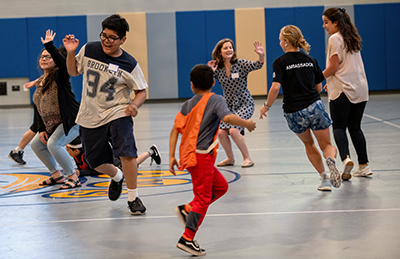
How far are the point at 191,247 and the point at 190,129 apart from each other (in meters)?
0.75

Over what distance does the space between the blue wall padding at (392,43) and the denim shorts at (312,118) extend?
45.0 ft

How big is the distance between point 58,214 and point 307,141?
2.36m

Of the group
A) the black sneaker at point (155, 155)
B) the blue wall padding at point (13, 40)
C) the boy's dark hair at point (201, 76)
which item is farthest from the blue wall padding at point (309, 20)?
the boy's dark hair at point (201, 76)

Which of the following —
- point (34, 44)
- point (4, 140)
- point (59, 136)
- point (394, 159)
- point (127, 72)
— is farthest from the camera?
point (34, 44)

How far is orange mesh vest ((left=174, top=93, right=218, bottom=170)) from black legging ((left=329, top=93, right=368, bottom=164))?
2.23 metres

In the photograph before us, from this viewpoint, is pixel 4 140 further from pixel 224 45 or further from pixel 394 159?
pixel 394 159

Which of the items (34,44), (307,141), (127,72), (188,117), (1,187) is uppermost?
(34,44)

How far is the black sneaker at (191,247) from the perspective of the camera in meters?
2.95

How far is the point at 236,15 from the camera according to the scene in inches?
658

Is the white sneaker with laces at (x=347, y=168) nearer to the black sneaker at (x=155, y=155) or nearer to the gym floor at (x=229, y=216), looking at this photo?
the gym floor at (x=229, y=216)

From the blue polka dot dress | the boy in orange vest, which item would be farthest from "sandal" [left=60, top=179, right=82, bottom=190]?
the boy in orange vest

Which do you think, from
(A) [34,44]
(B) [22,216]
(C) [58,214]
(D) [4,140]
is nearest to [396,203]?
(C) [58,214]

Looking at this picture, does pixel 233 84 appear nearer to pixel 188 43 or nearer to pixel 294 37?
pixel 294 37

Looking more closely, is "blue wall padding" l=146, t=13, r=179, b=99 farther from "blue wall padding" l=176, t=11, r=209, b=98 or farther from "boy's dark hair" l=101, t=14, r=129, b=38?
"boy's dark hair" l=101, t=14, r=129, b=38
